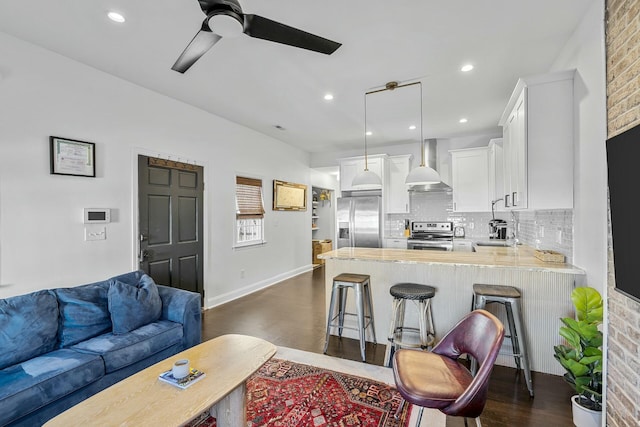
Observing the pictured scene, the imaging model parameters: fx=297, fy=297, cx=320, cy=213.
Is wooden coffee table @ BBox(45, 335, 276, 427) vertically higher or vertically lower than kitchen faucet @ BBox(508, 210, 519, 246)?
lower

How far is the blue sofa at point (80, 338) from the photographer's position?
1729 millimetres

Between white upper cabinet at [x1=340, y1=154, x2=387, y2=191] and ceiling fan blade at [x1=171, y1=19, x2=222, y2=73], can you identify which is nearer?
ceiling fan blade at [x1=171, y1=19, x2=222, y2=73]

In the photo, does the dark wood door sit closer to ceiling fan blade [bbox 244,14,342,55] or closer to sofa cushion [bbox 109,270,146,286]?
sofa cushion [bbox 109,270,146,286]

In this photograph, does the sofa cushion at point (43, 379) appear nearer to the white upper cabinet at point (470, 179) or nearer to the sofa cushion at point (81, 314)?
the sofa cushion at point (81, 314)

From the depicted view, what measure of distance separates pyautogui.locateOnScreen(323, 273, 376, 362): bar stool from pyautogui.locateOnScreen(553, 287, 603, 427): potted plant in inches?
59.0

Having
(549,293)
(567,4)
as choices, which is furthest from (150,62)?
A: (549,293)

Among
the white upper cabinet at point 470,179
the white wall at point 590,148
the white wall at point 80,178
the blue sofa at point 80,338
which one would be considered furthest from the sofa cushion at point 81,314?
the white upper cabinet at point 470,179

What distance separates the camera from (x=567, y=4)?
207cm

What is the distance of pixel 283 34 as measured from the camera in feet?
5.96

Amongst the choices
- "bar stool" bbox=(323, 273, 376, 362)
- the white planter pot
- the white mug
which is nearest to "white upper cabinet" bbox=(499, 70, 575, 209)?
the white planter pot

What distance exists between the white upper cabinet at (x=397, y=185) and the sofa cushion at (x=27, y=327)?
16.5ft

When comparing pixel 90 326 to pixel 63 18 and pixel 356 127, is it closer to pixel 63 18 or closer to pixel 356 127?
pixel 63 18

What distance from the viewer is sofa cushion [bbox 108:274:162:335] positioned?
93.0 inches

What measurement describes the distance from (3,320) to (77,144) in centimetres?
166
